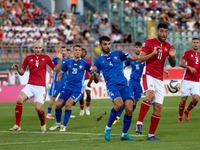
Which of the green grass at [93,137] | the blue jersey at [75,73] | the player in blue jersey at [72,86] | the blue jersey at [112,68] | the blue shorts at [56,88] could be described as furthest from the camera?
the blue shorts at [56,88]

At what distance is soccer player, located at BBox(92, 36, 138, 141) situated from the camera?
Result: 8672 mm

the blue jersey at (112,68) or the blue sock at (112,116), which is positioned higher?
the blue jersey at (112,68)

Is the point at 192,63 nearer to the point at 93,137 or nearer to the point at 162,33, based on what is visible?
the point at 162,33

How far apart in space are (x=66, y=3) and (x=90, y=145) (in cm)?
2477

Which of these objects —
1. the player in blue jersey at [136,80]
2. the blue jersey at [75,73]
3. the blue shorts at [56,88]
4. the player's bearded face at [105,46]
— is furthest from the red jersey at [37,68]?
the blue shorts at [56,88]

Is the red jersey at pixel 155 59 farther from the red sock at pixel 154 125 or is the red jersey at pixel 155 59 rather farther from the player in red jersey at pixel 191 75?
the player in red jersey at pixel 191 75

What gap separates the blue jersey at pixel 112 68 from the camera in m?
8.88

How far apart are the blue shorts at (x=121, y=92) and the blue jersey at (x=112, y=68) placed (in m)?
0.09

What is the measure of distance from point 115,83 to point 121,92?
241 millimetres

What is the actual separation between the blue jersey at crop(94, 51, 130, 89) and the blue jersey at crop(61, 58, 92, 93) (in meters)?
2.43

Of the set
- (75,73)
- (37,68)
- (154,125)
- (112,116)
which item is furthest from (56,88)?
(154,125)

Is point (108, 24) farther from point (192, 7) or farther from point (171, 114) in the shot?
point (171, 114)

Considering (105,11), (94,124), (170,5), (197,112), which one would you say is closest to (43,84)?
(94,124)

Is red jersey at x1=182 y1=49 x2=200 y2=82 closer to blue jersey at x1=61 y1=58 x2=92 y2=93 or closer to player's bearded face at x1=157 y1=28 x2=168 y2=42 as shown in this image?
blue jersey at x1=61 y1=58 x2=92 y2=93
